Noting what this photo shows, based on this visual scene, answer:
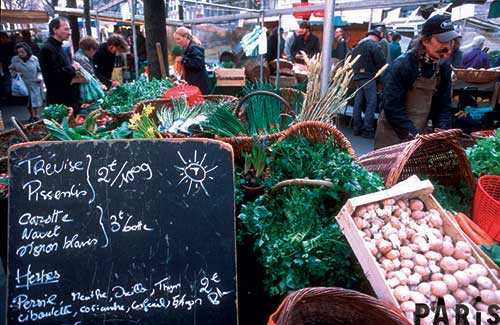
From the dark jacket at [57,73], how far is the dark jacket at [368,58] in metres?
4.30

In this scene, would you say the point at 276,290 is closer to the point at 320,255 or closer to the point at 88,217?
the point at 320,255

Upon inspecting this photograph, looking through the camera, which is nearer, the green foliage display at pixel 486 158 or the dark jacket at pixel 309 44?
the green foliage display at pixel 486 158

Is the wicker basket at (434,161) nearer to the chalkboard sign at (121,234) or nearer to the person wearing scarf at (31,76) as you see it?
the chalkboard sign at (121,234)

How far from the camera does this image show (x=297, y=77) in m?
7.12

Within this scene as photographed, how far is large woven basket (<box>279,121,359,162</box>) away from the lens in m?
1.82

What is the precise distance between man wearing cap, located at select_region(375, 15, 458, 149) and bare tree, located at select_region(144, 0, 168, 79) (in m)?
3.88

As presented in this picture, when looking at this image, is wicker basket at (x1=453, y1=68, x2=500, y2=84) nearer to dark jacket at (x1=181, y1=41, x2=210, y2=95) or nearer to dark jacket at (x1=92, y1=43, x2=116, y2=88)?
dark jacket at (x1=181, y1=41, x2=210, y2=95)

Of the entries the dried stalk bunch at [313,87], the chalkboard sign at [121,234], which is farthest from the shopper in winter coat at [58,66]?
the chalkboard sign at [121,234]

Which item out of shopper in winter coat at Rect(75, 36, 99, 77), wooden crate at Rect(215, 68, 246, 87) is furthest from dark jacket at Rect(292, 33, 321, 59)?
shopper in winter coat at Rect(75, 36, 99, 77)

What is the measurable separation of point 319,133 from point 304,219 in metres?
0.54

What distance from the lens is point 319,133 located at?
190 centimetres

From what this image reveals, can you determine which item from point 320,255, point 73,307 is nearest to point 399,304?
point 320,255

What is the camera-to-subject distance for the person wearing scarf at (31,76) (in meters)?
7.66

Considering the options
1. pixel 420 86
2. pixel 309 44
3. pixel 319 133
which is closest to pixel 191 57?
pixel 420 86
